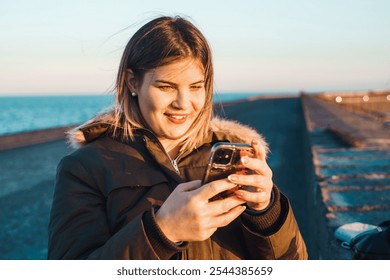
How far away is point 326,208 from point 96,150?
2.99 m

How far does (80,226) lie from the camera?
176 cm

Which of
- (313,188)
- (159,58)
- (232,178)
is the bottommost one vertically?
(313,188)

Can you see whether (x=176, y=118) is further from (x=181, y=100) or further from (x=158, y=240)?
(x=158, y=240)

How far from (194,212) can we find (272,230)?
1.55ft

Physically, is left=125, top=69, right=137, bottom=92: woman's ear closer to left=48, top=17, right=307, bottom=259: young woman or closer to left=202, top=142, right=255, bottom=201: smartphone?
left=48, top=17, right=307, bottom=259: young woman

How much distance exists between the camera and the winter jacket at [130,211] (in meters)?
1.64

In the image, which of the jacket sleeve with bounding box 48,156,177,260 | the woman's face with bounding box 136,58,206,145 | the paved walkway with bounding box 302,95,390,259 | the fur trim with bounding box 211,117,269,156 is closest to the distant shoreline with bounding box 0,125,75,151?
the paved walkway with bounding box 302,95,390,259

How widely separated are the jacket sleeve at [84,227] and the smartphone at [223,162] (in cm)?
29

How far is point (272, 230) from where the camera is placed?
6.06 feet

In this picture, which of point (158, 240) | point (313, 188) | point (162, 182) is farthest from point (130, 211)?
point (313, 188)

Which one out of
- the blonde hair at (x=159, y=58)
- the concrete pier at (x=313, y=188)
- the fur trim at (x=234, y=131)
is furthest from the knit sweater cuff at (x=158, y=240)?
the concrete pier at (x=313, y=188)

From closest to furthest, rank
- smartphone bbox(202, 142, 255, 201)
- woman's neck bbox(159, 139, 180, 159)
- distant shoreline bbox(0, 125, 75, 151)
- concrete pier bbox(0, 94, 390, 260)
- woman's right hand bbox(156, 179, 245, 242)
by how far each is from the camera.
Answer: woman's right hand bbox(156, 179, 245, 242) → smartphone bbox(202, 142, 255, 201) → woman's neck bbox(159, 139, 180, 159) → concrete pier bbox(0, 94, 390, 260) → distant shoreline bbox(0, 125, 75, 151)

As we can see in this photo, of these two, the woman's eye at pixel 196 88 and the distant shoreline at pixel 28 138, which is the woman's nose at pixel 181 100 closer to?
the woman's eye at pixel 196 88

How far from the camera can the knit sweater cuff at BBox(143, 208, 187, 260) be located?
159 cm
